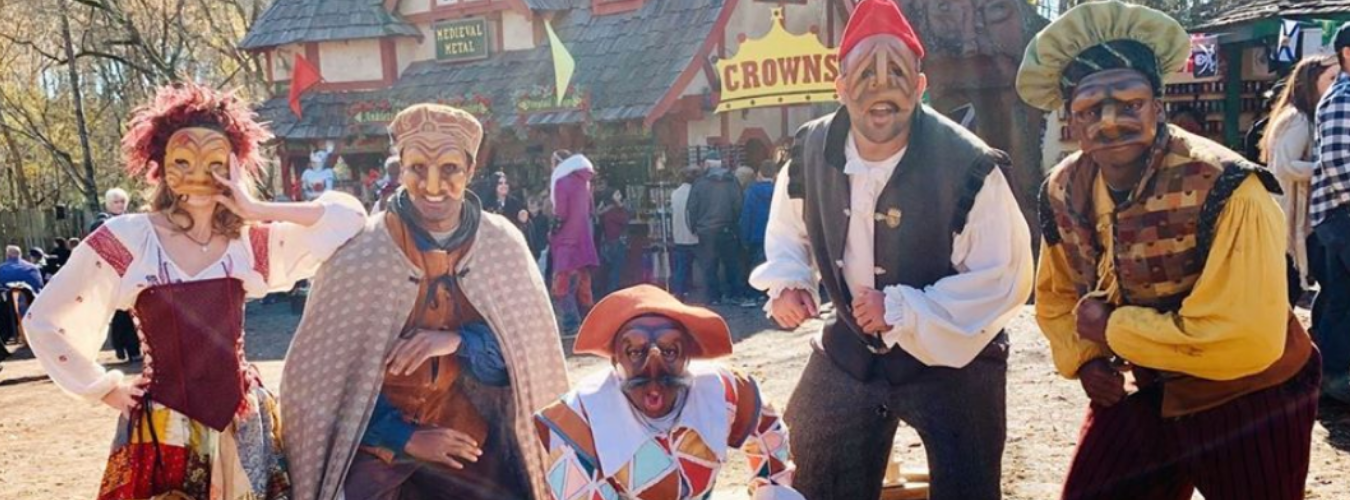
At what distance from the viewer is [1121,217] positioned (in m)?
2.88

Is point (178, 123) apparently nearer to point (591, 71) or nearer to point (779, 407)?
point (779, 407)

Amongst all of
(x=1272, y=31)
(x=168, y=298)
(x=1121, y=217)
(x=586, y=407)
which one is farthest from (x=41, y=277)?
(x=1272, y=31)

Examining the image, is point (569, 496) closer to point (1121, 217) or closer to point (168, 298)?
point (168, 298)

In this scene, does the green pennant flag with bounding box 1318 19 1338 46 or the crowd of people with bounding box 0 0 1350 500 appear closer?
the crowd of people with bounding box 0 0 1350 500

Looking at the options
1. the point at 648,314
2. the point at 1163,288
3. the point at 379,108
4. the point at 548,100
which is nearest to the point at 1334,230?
the point at 1163,288

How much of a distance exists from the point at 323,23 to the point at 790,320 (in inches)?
653

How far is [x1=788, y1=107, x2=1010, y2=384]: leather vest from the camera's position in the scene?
3109 mm

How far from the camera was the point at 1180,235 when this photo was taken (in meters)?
2.78

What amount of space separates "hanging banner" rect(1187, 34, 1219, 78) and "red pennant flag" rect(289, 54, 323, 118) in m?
11.8

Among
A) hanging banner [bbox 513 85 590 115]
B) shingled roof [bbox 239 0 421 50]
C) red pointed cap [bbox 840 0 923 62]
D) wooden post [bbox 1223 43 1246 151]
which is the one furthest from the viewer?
shingled roof [bbox 239 0 421 50]

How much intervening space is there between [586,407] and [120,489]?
125cm

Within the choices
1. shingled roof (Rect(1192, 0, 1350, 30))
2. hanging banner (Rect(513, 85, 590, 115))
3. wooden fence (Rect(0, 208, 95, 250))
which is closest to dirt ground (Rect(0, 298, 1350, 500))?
hanging banner (Rect(513, 85, 590, 115))

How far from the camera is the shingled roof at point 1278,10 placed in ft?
39.4

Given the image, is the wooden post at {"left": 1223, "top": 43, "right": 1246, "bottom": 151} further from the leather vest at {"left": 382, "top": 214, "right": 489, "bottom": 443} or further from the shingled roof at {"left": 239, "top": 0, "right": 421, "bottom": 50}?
the leather vest at {"left": 382, "top": 214, "right": 489, "bottom": 443}
